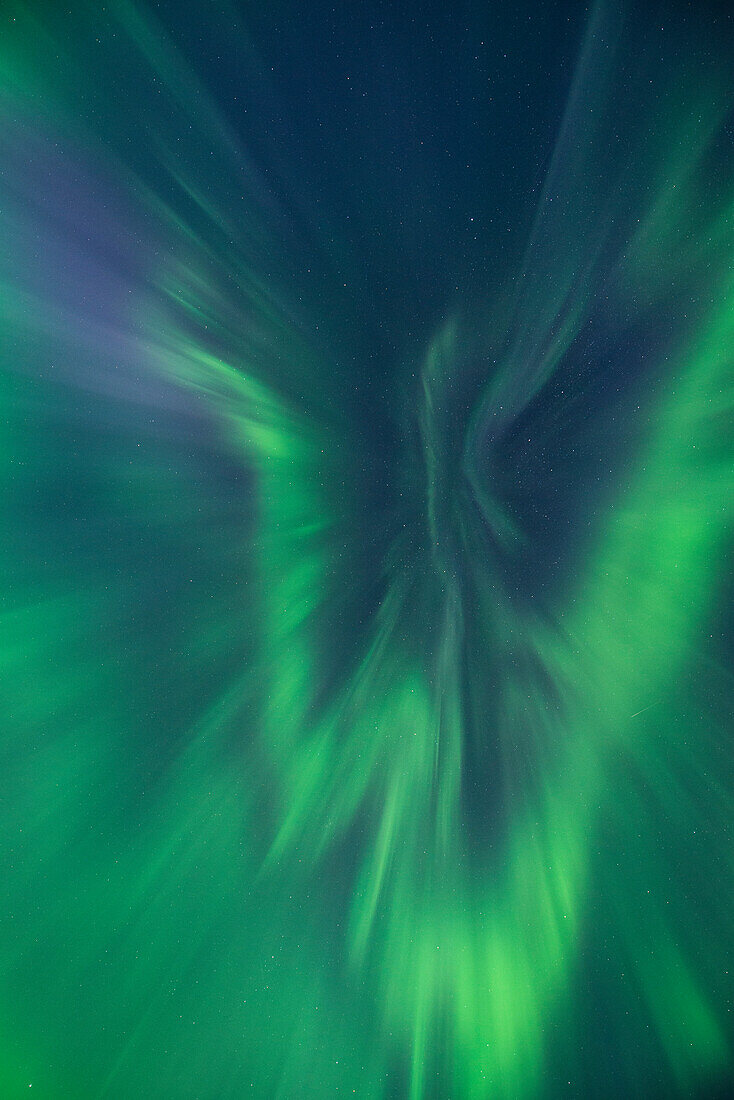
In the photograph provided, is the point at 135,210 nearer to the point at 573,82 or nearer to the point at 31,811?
the point at 573,82

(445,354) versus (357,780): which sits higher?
(445,354)

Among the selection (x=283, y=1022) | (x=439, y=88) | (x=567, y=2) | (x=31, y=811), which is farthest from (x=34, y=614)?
(x=567, y=2)

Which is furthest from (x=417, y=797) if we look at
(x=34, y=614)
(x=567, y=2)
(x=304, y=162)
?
(x=567, y=2)

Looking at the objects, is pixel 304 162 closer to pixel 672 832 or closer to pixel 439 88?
pixel 439 88

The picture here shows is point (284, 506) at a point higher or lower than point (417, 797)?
higher

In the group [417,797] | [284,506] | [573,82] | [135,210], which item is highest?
[135,210]

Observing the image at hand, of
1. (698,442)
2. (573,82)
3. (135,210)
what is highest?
(135,210)
